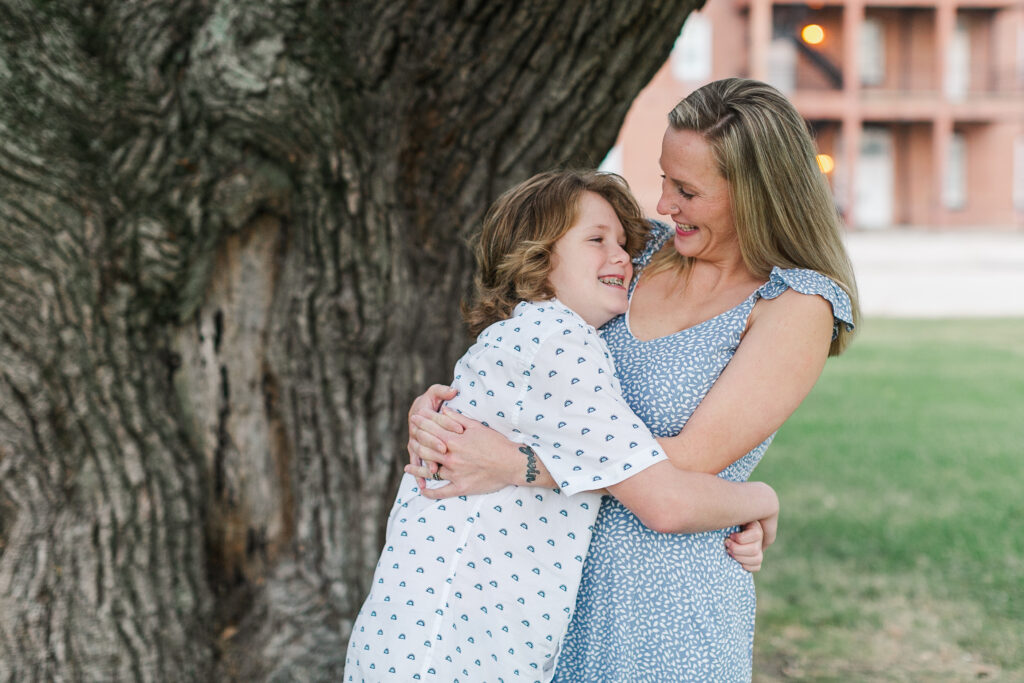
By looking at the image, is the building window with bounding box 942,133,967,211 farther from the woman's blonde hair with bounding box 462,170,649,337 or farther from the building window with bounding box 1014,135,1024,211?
the woman's blonde hair with bounding box 462,170,649,337

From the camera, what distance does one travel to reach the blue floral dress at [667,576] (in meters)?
2.21

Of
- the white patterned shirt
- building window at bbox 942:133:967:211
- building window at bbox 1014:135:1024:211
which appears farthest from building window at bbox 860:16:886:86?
the white patterned shirt

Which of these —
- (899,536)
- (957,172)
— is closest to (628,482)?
(899,536)

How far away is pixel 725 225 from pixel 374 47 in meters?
1.22

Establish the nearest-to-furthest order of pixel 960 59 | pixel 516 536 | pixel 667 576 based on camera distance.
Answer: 1. pixel 516 536
2. pixel 667 576
3. pixel 960 59

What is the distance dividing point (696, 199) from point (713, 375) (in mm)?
421

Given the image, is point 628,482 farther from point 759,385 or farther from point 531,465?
point 759,385

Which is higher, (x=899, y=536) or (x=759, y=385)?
(x=759, y=385)

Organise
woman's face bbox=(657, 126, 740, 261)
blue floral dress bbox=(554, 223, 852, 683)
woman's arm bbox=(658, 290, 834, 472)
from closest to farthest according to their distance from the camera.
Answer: woman's arm bbox=(658, 290, 834, 472) → blue floral dress bbox=(554, 223, 852, 683) → woman's face bbox=(657, 126, 740, 261)

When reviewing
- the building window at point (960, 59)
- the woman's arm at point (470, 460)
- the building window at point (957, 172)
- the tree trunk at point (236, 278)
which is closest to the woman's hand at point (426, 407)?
the woman's arm at point (470, 460)

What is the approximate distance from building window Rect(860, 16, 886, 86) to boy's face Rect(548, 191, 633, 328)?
1232 inches

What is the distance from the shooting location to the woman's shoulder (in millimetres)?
2193

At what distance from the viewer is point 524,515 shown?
211 centimetres

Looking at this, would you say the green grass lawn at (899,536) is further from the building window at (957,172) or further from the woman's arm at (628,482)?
the building window at (957,172)
